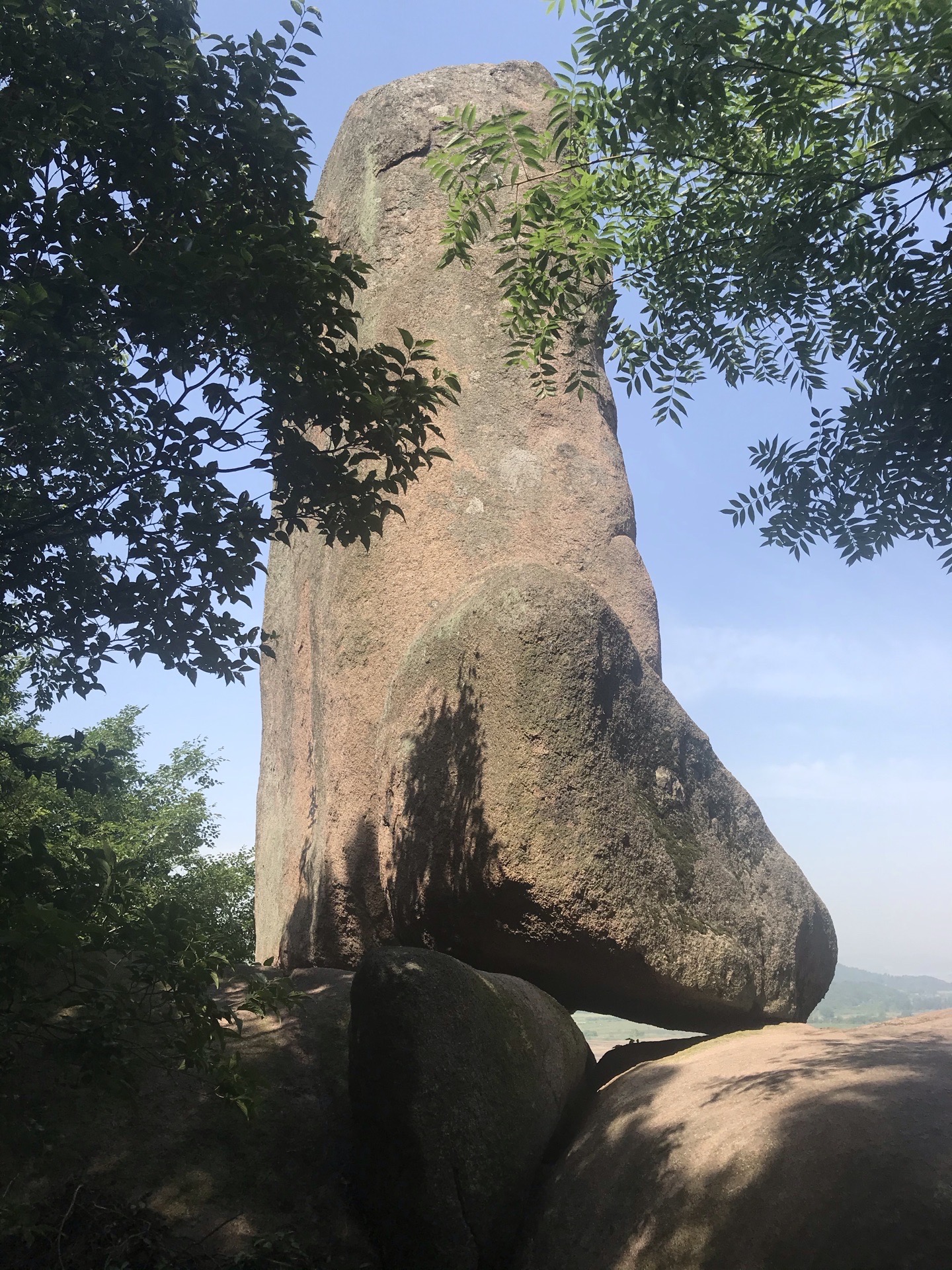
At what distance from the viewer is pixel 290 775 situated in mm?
9430

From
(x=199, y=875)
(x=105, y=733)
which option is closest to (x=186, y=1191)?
(x=199, y=875)

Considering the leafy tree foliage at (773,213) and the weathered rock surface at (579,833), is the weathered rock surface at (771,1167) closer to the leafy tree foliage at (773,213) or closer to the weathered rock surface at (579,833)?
the weathered rock surface at (579,833)

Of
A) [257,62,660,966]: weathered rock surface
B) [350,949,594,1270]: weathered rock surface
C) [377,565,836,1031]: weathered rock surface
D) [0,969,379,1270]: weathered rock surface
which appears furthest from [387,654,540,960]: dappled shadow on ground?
[0,969,379,1270]: weathered rock surface

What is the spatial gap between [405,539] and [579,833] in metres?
3.28

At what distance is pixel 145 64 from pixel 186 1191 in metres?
5.70

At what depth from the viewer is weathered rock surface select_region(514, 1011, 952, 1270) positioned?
3314 mm

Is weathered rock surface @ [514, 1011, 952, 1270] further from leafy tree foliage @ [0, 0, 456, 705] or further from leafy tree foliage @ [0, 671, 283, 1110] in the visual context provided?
leafy tree foliage @ [0, 0, 456, 705]

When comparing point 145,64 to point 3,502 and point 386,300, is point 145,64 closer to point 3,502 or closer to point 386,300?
point 3,502

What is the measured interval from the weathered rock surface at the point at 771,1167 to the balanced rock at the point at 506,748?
97 cm

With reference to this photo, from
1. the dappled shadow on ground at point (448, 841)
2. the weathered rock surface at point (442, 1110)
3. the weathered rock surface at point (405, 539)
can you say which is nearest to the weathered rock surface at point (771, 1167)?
the weathered rock surface at point (442, 1110)

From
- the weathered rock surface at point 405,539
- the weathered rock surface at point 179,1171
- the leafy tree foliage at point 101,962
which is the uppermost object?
the weathered rock surface at point 405,539

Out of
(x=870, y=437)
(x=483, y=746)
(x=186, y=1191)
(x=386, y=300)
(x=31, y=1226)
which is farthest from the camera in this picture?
(x=386, y=300)

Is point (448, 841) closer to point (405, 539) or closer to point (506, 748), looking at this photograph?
point (506, 748)

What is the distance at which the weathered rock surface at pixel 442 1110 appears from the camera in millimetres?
4508
